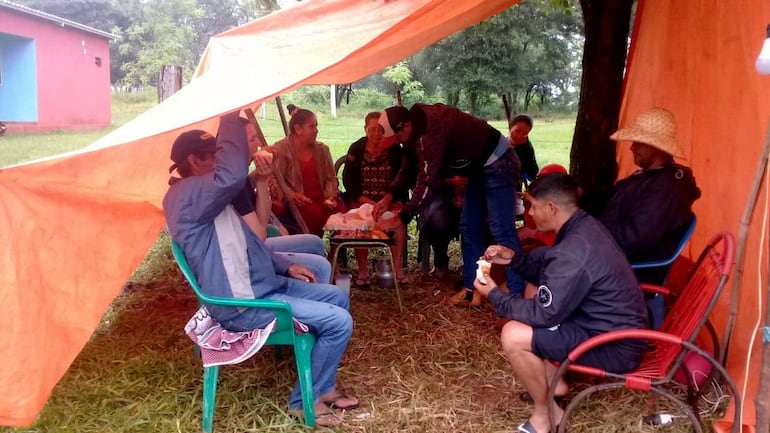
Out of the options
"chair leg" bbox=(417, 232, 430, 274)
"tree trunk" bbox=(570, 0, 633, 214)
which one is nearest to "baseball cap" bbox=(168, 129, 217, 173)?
"chair leg" bbox=(417, 232, 430, 274)

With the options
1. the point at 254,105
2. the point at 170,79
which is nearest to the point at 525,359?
the point at 254,105

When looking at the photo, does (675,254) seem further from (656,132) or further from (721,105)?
(721,105)

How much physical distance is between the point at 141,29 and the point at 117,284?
98.6 feet

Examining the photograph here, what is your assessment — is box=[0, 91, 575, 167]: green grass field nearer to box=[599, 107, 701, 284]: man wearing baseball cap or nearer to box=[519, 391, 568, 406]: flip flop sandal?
box=[599, 107, 701, 284]: man wearing baseball cap

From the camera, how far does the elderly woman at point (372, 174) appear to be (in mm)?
5113

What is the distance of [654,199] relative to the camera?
10.5ft

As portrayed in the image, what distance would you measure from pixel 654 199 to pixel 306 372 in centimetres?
202

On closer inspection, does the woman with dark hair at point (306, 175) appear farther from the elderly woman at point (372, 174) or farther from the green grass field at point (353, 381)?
the green grass field at point (353, 381)

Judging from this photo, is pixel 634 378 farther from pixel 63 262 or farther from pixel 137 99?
pixel 137 99

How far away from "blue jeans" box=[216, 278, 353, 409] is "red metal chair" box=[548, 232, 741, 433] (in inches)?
39.7

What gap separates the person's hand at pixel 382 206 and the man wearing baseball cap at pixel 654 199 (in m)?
1.91

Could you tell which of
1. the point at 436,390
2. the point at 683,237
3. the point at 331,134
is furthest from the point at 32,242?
the point at 331,134

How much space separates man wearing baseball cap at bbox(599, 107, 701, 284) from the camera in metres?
3.18

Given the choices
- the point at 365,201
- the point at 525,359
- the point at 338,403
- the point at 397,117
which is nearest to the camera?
the point at 525,359
